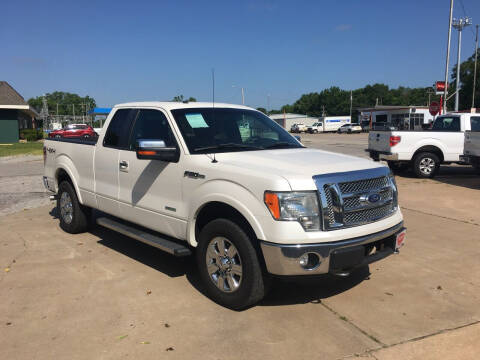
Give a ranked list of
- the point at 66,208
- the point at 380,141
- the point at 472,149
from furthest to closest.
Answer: the point at 380,141 < the point at 472,149 < the point at 66,208

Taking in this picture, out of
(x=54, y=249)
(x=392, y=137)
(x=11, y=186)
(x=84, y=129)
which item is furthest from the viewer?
(x=84, y=129)

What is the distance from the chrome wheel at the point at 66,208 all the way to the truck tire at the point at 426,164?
31.8ft

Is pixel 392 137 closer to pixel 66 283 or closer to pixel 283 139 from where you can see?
pixel 283 139

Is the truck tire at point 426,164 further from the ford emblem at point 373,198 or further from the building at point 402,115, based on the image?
the building at point 402,115

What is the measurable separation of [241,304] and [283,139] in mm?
2212

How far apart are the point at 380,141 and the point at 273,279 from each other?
1026 cm

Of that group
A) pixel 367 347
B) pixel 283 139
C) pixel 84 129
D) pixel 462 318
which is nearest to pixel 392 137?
pixel 283 139

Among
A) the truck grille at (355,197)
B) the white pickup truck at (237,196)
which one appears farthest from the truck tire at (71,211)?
the truck grille at (355,197)

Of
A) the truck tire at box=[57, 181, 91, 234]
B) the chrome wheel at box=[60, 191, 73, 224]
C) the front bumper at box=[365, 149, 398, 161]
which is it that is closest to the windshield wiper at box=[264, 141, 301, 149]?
the truck tire at box=[57, 181, 91, 234]

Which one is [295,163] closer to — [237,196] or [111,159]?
[237,196]

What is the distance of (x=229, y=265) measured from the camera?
4.05 metres

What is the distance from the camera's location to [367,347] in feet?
11.2

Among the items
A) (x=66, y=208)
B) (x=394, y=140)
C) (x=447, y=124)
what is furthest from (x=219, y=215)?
(x=447, y=124)

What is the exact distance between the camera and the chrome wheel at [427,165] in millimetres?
12625
